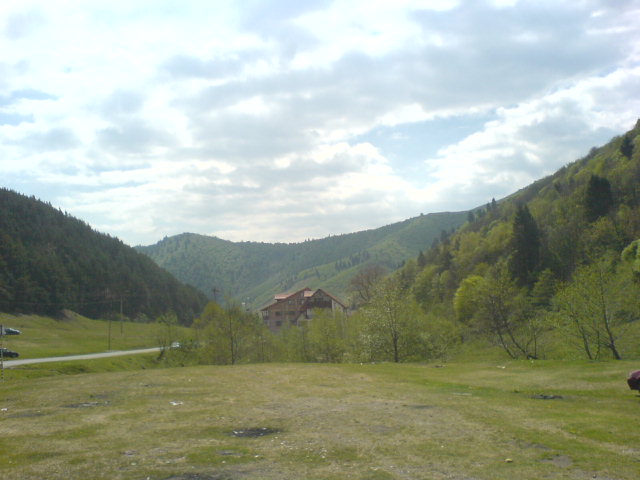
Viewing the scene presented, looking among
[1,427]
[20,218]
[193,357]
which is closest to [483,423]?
[1,427]

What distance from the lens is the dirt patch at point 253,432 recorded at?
14859 mm

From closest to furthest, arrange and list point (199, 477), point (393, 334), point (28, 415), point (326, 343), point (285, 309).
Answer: point (199, 477) → point (28, 415) → point (393, 334) → point (326, 343) → point (285, 309)

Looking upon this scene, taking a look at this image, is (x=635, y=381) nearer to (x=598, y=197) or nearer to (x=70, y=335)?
(x=598, y=197)

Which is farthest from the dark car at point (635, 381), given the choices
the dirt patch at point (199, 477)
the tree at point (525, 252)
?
the tree at point (525, 252)

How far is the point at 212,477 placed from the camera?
10453 mm

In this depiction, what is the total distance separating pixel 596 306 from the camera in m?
33.9

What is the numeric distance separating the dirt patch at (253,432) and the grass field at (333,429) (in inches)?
2.4

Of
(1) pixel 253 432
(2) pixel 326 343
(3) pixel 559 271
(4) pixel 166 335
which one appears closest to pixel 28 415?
(1) pixel 253 432

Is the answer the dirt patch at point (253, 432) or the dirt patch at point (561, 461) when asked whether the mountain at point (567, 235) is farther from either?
the dirt patch at point (253, 432)

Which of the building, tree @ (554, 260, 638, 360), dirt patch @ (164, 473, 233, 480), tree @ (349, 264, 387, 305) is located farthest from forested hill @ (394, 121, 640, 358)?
the building

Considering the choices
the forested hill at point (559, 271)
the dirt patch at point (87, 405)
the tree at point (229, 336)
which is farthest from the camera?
the tree at point (229, 336)

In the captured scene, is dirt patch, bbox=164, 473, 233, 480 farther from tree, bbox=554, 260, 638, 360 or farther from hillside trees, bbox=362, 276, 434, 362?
hillside trees, bbox=362, 276, 434, 362

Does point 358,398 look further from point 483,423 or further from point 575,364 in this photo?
point 575,364

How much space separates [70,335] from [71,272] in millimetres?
48487
